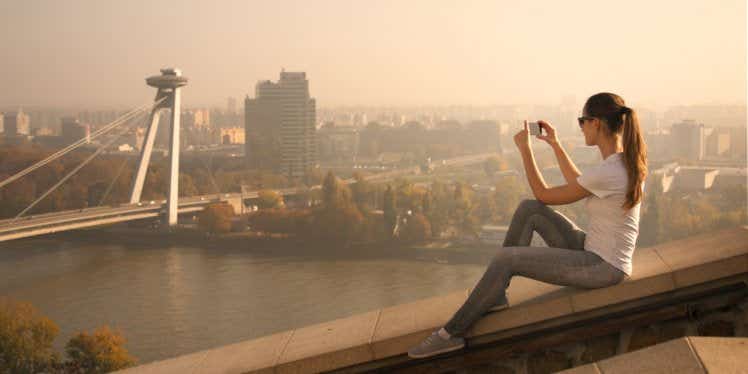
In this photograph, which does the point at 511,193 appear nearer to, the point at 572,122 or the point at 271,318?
the point at 572,122

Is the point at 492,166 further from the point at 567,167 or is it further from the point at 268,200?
the point at 567,167

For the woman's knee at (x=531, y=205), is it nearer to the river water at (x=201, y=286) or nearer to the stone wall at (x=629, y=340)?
the stone wall at (x=629, y=340)

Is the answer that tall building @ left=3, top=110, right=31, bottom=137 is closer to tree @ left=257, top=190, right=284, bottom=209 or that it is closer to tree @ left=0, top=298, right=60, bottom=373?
tree @ left=257, top=190, right=284, bottom=209

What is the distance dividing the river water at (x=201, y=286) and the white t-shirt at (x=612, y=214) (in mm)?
7488

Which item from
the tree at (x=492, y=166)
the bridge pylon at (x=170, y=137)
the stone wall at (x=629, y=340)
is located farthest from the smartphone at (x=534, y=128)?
the tree at (x=492, y=166)

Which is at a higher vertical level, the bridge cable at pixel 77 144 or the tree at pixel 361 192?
the bridge cable at pixel 77 144

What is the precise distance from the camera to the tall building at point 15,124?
17906 mm

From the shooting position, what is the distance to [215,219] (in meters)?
15.2

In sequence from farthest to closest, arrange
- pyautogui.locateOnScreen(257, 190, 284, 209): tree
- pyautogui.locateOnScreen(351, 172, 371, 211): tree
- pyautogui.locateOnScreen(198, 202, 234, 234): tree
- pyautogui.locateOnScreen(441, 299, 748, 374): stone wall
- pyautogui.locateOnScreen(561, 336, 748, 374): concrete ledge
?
pyautogui.locateOnScreen(351, 172, 371, 211): tree → pyautogui.locateOnScreen(257, 190, 284, 209): tree → pyautogui.locateOnScreen(198, 202, 234, 234): tree → pyautogui.locateOnScreen(441, 299, 748, 374): stone wall → pyautogui.locateOnScreen(561, 336, 748, 374): concrete ledge

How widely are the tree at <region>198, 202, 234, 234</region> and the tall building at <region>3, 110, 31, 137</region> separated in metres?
5.13

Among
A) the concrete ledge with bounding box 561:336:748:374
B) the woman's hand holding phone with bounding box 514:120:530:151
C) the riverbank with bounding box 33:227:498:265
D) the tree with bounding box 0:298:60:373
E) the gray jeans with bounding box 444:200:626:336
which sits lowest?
the tree with bounding box 0:298:60:373

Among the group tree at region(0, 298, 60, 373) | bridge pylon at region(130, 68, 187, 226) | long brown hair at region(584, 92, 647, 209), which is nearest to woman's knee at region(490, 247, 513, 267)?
long brown hair at region(584, 92, 647, 209)

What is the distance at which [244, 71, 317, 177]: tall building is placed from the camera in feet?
67.6

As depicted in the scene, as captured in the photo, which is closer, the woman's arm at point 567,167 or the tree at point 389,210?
the woman's arm at point 567,167
